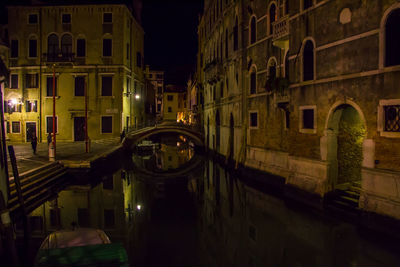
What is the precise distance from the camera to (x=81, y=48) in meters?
30.8

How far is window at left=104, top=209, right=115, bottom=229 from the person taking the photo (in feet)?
38.6

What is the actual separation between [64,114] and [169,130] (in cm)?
941

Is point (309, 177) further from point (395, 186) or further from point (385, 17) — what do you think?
point (385, 17)

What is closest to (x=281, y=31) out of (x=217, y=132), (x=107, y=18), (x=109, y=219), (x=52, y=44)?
(x=109, y=219)

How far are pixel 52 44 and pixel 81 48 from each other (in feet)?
8.26

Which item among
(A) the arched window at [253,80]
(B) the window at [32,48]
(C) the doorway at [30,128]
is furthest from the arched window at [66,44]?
(A) the arched window at [253,80]

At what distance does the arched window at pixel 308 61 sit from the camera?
13.4 meters

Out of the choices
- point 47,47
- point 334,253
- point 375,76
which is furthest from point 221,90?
point 334,253

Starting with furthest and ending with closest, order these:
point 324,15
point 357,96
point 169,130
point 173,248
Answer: point 169,130 < point 324,15 < point 357,96 < point 173,248

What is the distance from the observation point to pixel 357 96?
10891mm

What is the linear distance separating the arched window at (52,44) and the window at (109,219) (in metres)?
21.6

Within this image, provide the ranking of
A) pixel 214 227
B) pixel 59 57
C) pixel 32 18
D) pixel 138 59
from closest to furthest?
1. pixel 214 227
2. pixel 59 57
3. pixel 32 18
4. pixel 138 59

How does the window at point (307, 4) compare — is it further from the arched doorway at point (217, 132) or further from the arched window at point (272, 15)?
the arched doorway at point (217, 132)

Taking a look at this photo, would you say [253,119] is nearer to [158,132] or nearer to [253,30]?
[253,30]
